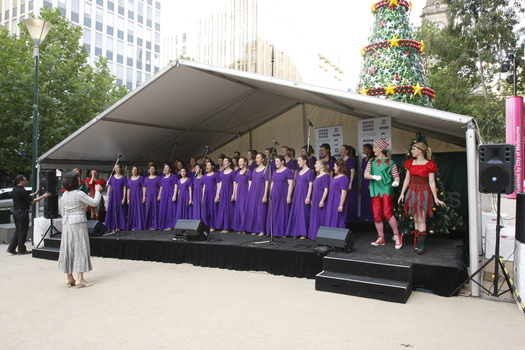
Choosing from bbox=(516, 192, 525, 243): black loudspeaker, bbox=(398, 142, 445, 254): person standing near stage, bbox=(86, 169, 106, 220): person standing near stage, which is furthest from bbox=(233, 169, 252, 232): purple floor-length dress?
bbox=(516, 192, 525, 243): black loudspeaker

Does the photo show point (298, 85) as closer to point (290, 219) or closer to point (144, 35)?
point (290, 219)

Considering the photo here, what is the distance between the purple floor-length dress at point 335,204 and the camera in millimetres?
5676

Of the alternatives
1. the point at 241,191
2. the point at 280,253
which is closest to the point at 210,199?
the point at 241,191

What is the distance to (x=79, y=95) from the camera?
11508mm

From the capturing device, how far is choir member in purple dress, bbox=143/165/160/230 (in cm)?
782

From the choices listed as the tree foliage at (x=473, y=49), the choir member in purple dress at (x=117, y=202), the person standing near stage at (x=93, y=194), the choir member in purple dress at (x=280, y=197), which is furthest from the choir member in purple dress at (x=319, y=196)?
the tree foliage at (x=473, y=49)

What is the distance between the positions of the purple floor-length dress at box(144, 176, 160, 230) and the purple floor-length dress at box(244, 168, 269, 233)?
6.84 ft

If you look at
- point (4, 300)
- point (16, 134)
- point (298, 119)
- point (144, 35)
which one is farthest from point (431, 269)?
point (144, 35)

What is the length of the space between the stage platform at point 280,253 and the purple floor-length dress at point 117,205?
815 millimetres

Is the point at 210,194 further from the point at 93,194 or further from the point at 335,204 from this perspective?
the point at 93,194

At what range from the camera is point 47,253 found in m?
6.62

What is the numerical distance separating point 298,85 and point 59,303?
3.90 meters

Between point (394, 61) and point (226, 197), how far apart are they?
13.5 ft

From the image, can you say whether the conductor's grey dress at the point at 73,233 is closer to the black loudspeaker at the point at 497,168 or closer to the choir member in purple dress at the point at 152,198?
the choir member in purple dress at the point at 152,198
